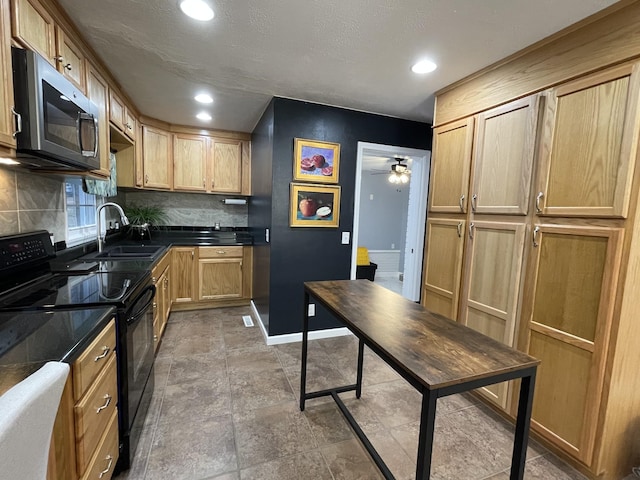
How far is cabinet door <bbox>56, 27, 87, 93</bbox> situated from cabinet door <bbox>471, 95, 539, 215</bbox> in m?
2.64

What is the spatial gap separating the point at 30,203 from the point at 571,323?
3361mm

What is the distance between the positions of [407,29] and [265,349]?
110 inches

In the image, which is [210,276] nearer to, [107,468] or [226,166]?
[226,166]

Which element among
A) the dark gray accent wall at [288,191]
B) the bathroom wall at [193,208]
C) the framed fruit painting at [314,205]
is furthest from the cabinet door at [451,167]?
the bathroom wall at [193,208]

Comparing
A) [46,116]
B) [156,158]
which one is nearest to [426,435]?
[46,116]

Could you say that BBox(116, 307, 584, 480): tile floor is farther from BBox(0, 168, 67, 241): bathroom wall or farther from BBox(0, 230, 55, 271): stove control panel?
BBox(0, 168, 67, 241): bathroom wall

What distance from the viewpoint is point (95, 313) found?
4.09 ft

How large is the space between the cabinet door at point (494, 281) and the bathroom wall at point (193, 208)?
3407mm

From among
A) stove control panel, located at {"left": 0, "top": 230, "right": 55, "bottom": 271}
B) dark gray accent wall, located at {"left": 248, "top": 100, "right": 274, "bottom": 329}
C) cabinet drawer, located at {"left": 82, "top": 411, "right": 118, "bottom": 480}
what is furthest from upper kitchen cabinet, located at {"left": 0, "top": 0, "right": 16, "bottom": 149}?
dark gray accent wall, located at {"left": 248, "top": 100, "right": 274, "bottom": 329}

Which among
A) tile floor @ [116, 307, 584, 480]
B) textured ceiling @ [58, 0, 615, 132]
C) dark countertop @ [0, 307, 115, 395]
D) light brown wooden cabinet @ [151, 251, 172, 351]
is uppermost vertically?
textured ceiling @ [58, 0, 615, 132]

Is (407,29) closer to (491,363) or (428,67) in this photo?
(428,67)

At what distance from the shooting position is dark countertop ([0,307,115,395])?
0.83 m

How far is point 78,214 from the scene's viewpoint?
2.73 m

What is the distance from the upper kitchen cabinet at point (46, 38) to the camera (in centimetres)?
131
